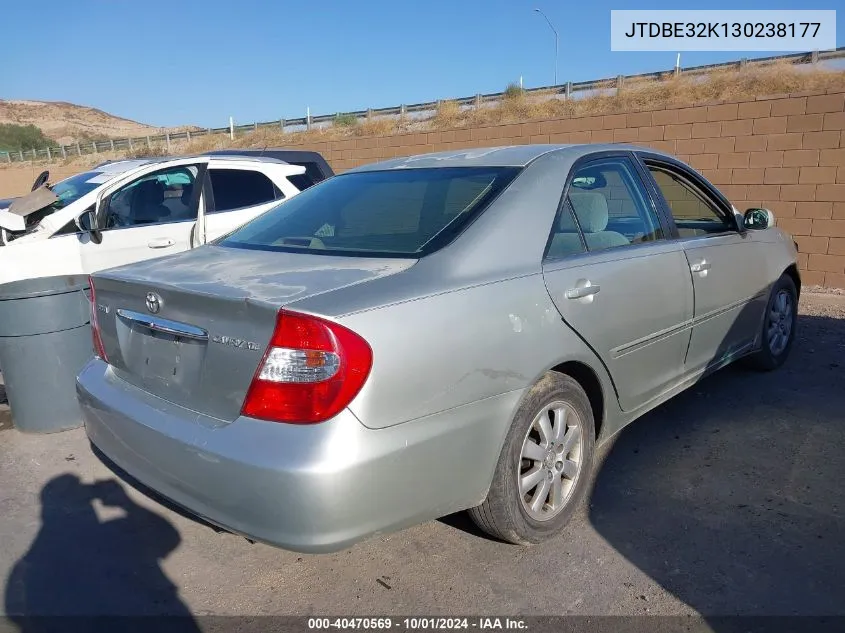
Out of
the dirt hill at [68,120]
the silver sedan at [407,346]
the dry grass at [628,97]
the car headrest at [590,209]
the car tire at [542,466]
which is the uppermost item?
the dirt hill at [68,120]

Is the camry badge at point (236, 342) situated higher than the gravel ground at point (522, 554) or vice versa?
the camry badge at point (236, 342)

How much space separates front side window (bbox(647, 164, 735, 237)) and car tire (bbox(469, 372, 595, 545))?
1519 mm

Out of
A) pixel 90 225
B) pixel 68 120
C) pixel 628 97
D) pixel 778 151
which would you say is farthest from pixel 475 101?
pixel 68 120

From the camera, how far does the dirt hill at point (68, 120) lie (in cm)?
8400

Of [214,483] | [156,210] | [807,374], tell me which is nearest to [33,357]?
[156,210]

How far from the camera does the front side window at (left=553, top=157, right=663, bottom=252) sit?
3051mm

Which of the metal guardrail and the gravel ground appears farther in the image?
the metal guardrail

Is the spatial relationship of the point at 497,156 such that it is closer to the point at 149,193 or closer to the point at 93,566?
the point at 93,566

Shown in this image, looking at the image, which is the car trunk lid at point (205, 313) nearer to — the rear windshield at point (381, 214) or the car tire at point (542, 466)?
the rear windshield at point (381, 214)

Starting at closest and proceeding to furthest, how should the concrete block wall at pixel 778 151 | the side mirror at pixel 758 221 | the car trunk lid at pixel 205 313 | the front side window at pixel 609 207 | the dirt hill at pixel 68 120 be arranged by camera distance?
1. the car trunk lid at pixel 205 313
2. the front side window at pixel 609 207
3. the side mirror at pixel 758 221
4. the concrete block wall at pixel 778 151
5. the dirt hill at pixel 68 120

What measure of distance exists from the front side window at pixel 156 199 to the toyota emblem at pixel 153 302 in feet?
12.5

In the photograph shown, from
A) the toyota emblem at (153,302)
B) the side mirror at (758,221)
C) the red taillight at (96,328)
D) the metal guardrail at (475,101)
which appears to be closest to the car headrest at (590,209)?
the side mirror at (758,221)

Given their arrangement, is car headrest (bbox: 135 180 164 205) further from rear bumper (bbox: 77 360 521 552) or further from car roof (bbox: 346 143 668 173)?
rear bumper (bbox: 77 360 521 552)

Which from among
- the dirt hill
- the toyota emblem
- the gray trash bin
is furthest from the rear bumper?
the dirt hill
